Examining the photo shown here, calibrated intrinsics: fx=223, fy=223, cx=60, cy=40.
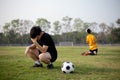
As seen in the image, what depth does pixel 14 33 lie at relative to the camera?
64.2 metres

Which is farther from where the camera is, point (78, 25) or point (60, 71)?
point (78, 25)

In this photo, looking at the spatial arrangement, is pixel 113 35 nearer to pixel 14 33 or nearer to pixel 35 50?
pixel 14 33

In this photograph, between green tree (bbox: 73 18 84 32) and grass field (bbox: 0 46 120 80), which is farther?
green tree (bbox: 73 18 84 32)

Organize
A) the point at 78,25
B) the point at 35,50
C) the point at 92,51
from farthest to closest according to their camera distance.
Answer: the point at 78,25 → the point at 92,51 → the point at 35,50

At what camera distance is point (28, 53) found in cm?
734

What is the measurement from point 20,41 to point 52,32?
1216 cm

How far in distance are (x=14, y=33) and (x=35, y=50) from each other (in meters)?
58.2

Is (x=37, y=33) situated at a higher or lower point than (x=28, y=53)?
higher

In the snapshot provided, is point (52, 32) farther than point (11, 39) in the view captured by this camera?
Yes

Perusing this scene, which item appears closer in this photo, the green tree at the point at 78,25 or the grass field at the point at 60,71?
the grass field at the point at 60,71

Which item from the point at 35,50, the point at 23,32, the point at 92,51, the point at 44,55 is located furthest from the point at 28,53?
the point at 23,32

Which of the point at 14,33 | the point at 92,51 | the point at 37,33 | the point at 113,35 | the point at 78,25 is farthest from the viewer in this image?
the point at 78,25

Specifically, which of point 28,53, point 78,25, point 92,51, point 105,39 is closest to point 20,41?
point 78,25

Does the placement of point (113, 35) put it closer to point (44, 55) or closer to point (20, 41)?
point (20, 41)
